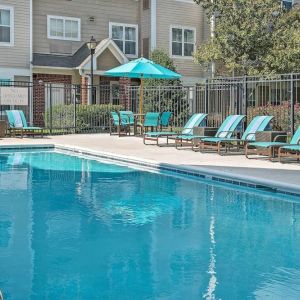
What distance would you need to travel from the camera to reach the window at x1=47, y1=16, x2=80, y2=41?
85.7 ft

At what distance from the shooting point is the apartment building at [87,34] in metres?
24.8

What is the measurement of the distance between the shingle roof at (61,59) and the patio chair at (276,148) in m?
13.8

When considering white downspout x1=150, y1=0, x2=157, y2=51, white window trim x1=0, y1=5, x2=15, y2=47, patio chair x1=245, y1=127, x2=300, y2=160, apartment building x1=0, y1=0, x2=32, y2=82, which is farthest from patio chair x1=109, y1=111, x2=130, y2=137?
white downspout x1=150, y1=0, x2=157, y2=51

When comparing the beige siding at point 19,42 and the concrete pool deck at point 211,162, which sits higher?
the beige siding at point 19,42

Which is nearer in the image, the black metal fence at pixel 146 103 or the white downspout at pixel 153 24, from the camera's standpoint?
the black metal fence at pixel 146 103

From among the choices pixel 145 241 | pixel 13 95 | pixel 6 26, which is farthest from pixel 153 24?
pixel 145 241

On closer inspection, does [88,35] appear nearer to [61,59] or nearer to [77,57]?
[77,57]

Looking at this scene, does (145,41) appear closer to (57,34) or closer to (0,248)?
(57,34)

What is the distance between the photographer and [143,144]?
56.7 ft

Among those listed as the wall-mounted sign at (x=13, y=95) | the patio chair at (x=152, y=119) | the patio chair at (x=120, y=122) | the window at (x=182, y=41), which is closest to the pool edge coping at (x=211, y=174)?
the patio chair at (x=152, y=119)

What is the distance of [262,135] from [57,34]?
15419mm

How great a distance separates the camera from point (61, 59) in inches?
1023

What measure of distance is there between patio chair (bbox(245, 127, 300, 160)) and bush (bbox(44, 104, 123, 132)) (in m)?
10.2

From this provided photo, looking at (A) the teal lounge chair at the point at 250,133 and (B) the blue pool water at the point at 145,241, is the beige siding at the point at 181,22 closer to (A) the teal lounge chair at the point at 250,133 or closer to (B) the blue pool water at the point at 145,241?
(A) the teal lounge chair at the point at 250,133
